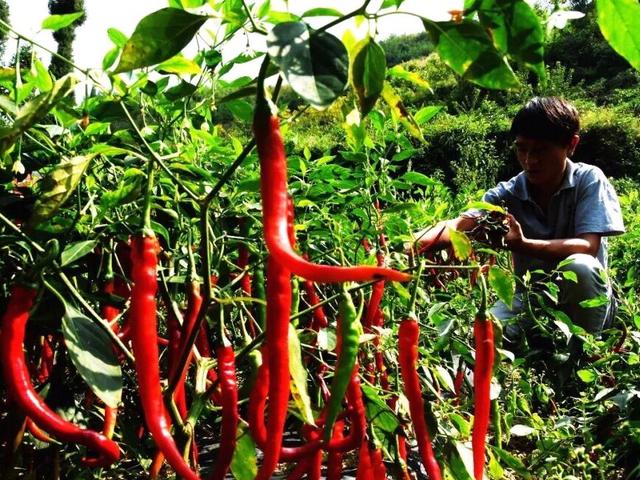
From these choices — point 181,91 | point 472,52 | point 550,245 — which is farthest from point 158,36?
point 550,245

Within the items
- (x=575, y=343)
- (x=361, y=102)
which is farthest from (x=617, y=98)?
(x=361, y=102)

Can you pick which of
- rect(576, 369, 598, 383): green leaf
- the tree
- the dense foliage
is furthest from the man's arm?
the tree

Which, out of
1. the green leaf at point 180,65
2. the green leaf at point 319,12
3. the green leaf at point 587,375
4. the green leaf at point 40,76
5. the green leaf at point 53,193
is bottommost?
the green leaf at point 587,375

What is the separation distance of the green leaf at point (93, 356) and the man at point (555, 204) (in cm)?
184

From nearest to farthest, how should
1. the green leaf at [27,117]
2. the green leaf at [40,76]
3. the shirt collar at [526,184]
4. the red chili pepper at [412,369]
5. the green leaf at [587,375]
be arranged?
the green leaf at [27,117] < the red chili pepper at [412,369] < the green leaf at [40,76] < the green leaf at [587,375] < the shirt collar at [526,184]

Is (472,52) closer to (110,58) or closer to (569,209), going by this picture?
(110,58)

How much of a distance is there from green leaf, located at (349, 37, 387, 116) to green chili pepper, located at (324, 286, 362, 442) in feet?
1.03

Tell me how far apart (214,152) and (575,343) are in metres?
1.09

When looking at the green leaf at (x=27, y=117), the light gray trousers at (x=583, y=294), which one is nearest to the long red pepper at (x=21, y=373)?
the green leaf at (x=27, y=117)

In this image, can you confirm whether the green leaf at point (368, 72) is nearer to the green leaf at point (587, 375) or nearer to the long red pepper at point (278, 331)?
the long red pepper at point (278, 331)

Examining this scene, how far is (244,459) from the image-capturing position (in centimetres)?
96

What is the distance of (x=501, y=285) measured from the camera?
1116mm

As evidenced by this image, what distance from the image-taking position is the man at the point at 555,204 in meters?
2.54

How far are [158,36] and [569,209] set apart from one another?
2762 millimetres
